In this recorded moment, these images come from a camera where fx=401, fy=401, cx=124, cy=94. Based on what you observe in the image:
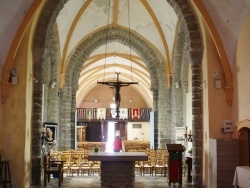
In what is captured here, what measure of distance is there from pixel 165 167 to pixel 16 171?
5.25 m

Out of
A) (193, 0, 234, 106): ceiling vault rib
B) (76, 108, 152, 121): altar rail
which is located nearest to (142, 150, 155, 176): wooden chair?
(193, 0, 234, 106): ceiling vault rib

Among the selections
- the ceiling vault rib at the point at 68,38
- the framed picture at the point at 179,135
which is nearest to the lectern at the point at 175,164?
the framed picture at the point at 179,135

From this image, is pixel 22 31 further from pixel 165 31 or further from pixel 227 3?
pixel 165 31

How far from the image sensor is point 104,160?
10.4 meters

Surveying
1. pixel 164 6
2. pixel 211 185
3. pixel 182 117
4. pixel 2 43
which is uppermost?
pixel 164 6

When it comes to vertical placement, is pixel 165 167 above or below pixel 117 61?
below

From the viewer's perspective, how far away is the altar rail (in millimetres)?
30375

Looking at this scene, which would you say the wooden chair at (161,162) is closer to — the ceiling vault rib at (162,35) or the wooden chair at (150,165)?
the wooden chair at (150,165)

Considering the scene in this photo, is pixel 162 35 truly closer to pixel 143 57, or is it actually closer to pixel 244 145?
pixel 143 57

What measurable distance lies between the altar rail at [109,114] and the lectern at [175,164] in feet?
63.3

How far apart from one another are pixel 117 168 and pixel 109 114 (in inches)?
818

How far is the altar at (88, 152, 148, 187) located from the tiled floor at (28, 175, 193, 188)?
22.0 inches

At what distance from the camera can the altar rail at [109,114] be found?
3038 cm

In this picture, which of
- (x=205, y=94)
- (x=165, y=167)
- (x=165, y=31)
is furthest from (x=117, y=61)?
(x=205, y=94)
